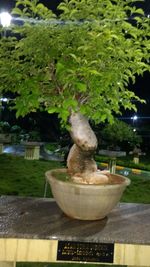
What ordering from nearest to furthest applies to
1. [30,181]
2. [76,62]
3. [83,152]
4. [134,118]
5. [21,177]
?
[76,62]
[83,152]
[30,181]
[21,177]
[134,118]

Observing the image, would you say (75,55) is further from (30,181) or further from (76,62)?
(30,181)

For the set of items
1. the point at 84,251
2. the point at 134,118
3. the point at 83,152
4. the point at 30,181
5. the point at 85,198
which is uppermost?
the point at 134,118

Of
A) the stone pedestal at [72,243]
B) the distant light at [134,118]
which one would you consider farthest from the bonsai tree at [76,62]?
the distant light at [134,118]

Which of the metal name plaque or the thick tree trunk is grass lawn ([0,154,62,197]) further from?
the metal name plaque

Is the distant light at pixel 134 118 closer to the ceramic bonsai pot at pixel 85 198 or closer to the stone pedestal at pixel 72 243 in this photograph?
the ceramic bonsai pot at pixel 85 198

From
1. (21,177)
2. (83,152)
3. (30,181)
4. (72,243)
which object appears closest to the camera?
(72,243)

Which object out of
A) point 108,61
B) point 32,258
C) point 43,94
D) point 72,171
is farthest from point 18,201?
point 108,61

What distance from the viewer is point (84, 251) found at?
1711mm

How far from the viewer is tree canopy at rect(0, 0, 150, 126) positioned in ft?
5.92

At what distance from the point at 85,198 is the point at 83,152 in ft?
1.20

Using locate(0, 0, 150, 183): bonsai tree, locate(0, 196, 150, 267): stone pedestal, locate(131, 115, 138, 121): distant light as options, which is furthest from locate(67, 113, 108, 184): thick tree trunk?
locate(131, 115, 138, 121): distant light

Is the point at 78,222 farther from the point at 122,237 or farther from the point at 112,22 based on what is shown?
the point at 112,22

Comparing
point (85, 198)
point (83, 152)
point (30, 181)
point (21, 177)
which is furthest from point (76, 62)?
point (21, 177)

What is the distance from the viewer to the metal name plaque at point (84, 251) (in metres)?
1.70
